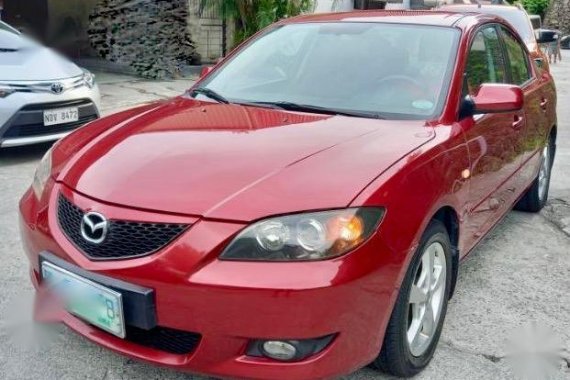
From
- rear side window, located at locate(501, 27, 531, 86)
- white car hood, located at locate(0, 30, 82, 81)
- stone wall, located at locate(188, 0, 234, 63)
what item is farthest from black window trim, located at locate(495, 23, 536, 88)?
stone wall, located at locate(188, 0, 234, 63)

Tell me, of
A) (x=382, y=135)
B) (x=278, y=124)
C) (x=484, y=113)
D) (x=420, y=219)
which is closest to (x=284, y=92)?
(x=278, y=124)

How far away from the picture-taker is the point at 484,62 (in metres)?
3.59

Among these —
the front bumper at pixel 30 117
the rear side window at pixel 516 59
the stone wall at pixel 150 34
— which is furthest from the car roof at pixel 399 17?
the stone wall at pixel 150 34

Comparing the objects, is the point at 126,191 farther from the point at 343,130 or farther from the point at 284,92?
the point at 284,92

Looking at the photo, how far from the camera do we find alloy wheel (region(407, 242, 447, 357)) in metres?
2.52

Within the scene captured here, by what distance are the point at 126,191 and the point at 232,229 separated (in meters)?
0.44

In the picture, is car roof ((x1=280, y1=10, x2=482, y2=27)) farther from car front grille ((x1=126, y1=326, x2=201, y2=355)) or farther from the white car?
the white car

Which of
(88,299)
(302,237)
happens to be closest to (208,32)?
(88,299)

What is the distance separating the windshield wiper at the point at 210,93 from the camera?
327 centimetres

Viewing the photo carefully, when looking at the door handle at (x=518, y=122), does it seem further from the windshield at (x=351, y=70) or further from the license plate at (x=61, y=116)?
the license plate at (x=61, y=116)

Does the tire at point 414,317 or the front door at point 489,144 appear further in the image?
the front door at point 489,144

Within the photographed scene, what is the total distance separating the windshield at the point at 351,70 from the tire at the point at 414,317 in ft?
2.04

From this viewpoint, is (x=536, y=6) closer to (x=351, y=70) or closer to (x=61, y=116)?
(x=61, y=116)

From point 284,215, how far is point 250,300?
0.98 feet
